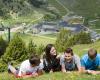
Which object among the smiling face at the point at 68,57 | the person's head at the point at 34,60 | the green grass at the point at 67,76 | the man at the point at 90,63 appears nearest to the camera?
the green grass at the point at 67,76

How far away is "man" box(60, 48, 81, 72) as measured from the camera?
1401 centimetres

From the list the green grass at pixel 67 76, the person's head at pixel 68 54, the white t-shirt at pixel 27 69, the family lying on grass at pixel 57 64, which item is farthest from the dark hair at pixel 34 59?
the person's head at pixel 68 54

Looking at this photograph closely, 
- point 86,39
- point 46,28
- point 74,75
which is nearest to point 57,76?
point 74,75

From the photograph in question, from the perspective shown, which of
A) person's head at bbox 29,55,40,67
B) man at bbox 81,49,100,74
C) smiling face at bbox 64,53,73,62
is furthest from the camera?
smiling face at bbox 64,53,73,62

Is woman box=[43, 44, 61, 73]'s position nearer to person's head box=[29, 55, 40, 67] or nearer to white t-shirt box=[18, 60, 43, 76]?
white t-shirt box=[18, 60, 43, 76]

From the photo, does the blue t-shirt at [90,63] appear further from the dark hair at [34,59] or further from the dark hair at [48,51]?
the dark hair at [34,59]

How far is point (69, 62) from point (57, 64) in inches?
21.0

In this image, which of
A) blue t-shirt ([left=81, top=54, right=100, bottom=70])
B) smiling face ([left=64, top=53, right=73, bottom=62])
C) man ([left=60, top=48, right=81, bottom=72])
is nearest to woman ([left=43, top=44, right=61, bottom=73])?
man ([left=60, top=48, right=81, bottom=72])

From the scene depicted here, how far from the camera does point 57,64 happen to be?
14.6m

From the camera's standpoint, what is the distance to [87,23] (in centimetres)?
19075

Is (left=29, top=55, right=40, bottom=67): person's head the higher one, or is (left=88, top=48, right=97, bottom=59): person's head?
(left=88, top=48, right=97, bottom=59): person's head

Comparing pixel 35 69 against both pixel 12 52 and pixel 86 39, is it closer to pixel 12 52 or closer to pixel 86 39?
pixel 12 52

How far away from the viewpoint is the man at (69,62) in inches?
551

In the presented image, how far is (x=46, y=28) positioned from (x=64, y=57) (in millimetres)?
156228
